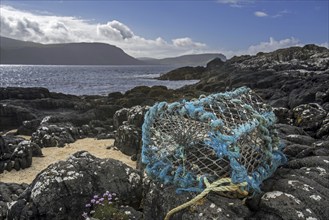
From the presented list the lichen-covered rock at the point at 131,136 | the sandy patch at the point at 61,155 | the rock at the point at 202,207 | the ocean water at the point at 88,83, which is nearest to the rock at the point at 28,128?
the sandy patch at the point at 61,155

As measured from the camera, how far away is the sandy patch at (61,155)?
487 inches

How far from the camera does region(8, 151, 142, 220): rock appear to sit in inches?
255

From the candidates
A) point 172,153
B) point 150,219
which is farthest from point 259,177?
point 150,219

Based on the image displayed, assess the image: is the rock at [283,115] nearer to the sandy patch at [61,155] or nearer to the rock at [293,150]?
the sandy patch at [61,155]

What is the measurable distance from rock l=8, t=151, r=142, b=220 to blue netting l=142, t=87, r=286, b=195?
1.68 m

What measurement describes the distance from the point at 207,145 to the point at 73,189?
2857 millimetres

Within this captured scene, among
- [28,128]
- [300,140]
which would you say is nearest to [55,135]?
[28,128]

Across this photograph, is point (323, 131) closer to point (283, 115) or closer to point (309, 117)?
point (309, 117)

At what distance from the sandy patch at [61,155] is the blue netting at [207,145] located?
762 cm

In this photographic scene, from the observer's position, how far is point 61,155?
15.1 meters

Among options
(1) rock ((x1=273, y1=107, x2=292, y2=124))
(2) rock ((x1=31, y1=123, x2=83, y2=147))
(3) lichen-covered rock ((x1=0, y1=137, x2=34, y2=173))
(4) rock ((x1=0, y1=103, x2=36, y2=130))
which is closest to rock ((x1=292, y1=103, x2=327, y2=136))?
(1) rock ((x1=273, y1=107, x2=292, y2=124))

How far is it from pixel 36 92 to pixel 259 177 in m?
30.7

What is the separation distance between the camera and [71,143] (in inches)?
696

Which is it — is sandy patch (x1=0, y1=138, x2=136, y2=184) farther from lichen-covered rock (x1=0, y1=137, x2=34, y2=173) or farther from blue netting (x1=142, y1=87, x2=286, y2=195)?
blue netting (x1=142, y1=87, x2=286, y2=195)
